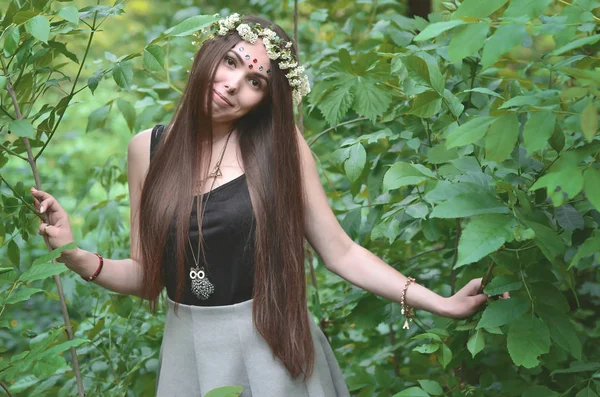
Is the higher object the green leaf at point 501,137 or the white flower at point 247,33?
the white flower at point 247,33

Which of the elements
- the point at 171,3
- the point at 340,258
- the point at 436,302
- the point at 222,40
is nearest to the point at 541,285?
the point at 436,302

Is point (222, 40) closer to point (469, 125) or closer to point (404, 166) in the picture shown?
point (404, 166)

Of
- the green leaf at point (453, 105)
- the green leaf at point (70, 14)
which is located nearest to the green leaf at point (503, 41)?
the green leaf at point (453, 105)

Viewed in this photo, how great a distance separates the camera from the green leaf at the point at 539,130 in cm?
116

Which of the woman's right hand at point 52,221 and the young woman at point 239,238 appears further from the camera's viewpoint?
the young woman at point 239,238

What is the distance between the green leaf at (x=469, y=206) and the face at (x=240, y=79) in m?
0.67

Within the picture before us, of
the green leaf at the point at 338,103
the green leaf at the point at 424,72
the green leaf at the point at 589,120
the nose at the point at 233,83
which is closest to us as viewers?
the green leaf at the point at 589,120

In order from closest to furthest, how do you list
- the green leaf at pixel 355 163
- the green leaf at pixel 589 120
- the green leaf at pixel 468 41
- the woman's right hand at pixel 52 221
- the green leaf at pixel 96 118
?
the green leaf at pixel 589 120 < the green leaf at pixel 468 41 < the woman's right hand at pixel 52 221 < the green leaf at pixel 355 163 < the green leaf at pixel 96 118

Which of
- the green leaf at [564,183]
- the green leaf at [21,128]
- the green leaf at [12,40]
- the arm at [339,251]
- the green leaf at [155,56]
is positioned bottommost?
the arm at [339,251]

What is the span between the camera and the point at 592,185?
1.11 metres

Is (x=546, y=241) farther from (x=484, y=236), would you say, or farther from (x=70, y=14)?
(x=70, y=14)

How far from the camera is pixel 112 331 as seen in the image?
2.44 m

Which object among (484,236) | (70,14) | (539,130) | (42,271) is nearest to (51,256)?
(42,271)

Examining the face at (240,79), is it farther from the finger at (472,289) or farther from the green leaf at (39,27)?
the finger at (472,289)
